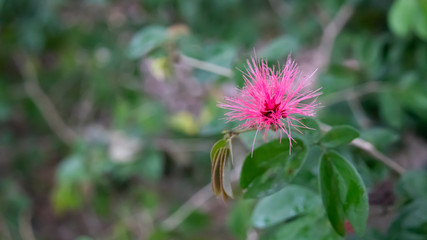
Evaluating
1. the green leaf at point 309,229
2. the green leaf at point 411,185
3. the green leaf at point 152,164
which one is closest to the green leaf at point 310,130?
the green leaf at point 309,229

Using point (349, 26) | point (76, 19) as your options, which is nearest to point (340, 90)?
point (349, 26)

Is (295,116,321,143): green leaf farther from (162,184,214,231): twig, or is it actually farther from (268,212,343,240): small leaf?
(162,184,214,231): twig

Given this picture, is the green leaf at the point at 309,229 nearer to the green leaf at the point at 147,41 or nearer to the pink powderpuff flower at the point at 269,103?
the pink powderpuff flower at the point at 269,103

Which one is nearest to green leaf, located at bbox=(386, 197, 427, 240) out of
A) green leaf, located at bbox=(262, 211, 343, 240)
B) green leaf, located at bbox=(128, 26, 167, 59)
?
green leaf, located at bbox=(262, 211, 343, 240)

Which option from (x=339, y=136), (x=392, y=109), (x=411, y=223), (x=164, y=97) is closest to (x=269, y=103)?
(x=339, y=136)

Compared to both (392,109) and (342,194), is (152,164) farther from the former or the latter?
(342,194)

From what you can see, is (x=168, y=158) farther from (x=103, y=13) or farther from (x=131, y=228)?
(x=103, y=13)
